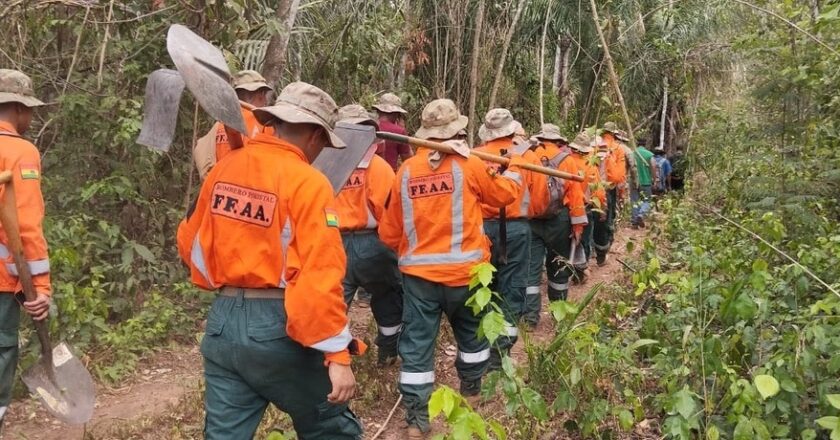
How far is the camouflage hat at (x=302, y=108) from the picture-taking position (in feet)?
9.34

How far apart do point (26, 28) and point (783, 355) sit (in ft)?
20.2

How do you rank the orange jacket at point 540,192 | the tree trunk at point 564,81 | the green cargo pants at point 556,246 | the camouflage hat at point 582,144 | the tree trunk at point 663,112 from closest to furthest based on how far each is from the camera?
1. the orange jacket at point 540,192
2. the green cargo pants at point 556,246
3. the camouflage hat at point 582,144
4. the tree trunk at point 564,81
5. the tree trunk at point 663,112

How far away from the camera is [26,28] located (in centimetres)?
600

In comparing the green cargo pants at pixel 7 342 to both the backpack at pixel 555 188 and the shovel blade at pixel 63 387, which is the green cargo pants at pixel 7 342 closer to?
the shovel blade at pixel 63 387

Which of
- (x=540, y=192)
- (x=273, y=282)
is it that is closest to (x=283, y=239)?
(x=273, y=282)

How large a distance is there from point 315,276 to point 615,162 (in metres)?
8.45

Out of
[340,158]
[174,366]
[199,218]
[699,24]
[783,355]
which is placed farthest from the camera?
[699,24]

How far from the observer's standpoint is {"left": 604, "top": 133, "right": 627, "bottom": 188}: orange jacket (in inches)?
402

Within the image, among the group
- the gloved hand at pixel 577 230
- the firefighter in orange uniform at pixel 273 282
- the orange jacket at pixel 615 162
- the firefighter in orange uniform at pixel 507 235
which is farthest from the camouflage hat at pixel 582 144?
the firefighter in orange uniform at pixel 273 282

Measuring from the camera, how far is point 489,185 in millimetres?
4613

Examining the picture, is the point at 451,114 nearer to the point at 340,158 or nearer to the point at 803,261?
the point at 340,158

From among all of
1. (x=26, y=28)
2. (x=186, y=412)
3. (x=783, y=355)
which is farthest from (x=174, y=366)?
(x=783, y=355)

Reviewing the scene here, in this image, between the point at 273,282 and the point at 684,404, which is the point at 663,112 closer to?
the point at 684,404

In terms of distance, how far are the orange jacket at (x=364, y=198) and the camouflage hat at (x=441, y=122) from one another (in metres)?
0.67
